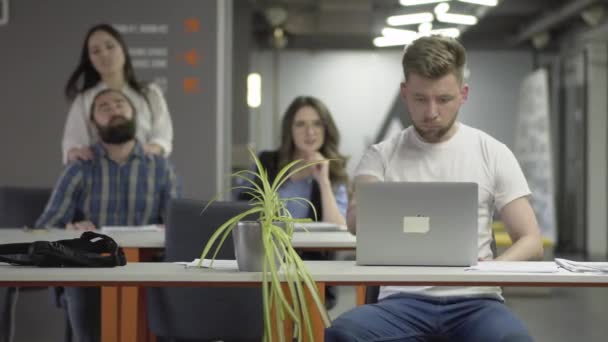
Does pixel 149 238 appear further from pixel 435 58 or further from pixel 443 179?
pixel 435 58

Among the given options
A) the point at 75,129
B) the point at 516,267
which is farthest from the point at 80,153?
the point at 516,267

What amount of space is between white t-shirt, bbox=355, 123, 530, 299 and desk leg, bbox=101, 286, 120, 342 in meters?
0.90

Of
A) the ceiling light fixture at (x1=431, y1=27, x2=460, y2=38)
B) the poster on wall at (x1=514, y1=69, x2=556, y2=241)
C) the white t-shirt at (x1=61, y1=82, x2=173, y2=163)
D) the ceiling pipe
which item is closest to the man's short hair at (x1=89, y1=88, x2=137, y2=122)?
the white t-shirt at (x1=61, y1=82, x2=173, y2=163)

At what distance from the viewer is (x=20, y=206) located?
15.5 feet

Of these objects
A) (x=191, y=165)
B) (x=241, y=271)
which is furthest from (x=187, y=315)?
(x=191, y=165)

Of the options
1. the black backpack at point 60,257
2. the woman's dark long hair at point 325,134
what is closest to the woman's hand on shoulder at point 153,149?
the woman's dark long hair at point 325,134

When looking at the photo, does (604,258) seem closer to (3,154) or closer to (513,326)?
(3,154)

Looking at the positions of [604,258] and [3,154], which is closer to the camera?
[3,154]

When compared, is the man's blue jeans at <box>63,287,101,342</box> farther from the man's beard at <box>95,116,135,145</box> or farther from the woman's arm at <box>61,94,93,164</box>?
the woman's arm at <box>61,94,93,164</box>

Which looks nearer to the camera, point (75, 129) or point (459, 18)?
point (75, 129)

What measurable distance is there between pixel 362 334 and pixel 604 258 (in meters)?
9.25

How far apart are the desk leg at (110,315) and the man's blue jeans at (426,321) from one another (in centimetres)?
88

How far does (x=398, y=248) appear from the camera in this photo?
7.75 ft

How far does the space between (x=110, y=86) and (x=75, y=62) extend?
27 cm
